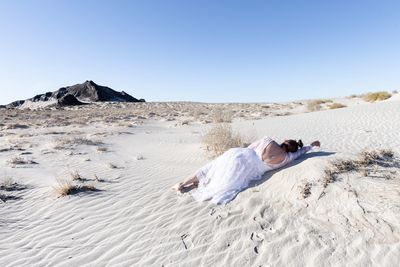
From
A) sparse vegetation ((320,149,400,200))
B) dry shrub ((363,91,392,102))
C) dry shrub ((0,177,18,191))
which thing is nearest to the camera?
sparse vegetation ((320,149,400,200))

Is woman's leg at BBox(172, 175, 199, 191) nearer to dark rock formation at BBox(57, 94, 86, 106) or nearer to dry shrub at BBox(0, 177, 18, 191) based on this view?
dry shrub at BBox(0, 177, 18, 191)

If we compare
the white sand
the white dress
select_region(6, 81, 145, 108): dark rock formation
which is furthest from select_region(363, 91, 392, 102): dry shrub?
select_region(6, 81, 145, 108): dark rock formation

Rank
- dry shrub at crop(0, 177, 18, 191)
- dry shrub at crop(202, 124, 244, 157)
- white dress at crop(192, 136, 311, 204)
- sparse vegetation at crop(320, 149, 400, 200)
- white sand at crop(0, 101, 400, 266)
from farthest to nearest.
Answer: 1. dry shrub at crop(202, 124, 244, 157)
2. dry shrub at crop(0, 177, 18, 191)
3. white dress at crop(192, 136, 311, 204)
4. sparse vegetation at crop(320, 149, 400, 200)
5. white sand at crop(0, 101, 400, 266)

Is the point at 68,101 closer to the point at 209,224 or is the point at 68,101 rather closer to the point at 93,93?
the point at 93,93

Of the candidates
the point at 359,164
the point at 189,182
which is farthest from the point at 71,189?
the point at 359,164

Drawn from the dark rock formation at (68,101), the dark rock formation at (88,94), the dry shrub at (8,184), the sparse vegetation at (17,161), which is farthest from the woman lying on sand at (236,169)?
the dark rock formation at (88,94)

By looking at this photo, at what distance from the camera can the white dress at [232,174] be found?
532 centimetres

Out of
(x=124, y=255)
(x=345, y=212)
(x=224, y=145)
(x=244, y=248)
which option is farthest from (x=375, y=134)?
(x=124, y=255)

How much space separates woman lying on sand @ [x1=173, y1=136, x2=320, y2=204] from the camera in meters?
5.36

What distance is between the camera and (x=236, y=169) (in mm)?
5457

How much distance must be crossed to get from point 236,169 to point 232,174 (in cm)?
10

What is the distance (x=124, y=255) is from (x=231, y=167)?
6.98 feet

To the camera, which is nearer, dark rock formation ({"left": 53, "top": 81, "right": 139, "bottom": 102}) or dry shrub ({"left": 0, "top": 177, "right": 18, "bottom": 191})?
dry shrub ({"left": 0, "top": 177, "right": 18, "bottom": 191})

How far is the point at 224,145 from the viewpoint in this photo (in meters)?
9.49
